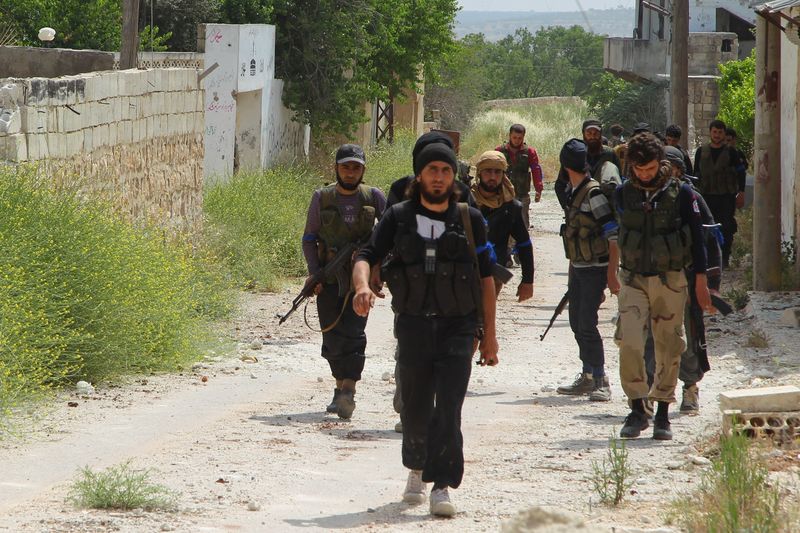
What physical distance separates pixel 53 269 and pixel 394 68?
2043cm

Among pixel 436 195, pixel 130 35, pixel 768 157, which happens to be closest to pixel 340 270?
pixel 436 195

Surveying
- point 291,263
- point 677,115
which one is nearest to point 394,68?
point 677,115

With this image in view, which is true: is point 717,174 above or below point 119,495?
above

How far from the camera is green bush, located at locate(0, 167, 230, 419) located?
7719 millimetres

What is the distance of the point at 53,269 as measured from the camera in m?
8.34

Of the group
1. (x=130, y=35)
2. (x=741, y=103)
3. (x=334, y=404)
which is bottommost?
(x=334, y=404)

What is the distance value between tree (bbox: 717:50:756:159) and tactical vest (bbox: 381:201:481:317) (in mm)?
12235

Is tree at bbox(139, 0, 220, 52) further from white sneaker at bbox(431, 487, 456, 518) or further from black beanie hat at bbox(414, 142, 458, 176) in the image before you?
white sneaker at bbox(431, 487, 456, 518)

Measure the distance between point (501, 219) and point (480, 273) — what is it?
8.54 ft

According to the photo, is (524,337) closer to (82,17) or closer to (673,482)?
(673,482)

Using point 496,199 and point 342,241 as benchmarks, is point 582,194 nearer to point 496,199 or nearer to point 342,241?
point 496,199

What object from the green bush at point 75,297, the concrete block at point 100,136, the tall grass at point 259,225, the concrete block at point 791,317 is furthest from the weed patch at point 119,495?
the tall grass at point 259,225

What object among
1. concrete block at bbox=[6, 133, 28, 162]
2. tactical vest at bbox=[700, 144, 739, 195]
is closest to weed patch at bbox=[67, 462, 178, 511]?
concrete block at bbox=[6, 133, 28, 162]

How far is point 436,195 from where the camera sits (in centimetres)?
567
